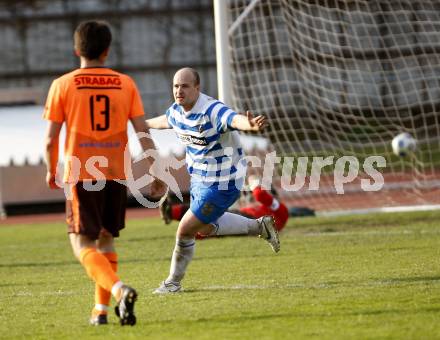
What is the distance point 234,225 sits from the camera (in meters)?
7.51

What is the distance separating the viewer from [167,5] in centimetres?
2881

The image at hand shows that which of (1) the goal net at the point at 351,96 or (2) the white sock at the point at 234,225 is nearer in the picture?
(2) the white sock at the point at 234,225

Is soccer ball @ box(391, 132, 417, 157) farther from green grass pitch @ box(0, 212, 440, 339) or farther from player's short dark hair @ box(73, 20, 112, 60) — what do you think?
player's short dark hair @ box(73, 20, 112, 60)

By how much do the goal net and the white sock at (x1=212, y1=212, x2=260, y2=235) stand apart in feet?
→ 15.2

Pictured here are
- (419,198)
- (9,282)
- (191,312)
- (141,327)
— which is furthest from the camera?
(419,198)

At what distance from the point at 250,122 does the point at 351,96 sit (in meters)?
15.3

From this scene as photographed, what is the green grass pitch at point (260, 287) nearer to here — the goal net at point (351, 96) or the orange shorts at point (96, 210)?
the orange shorts at point (96, 210)

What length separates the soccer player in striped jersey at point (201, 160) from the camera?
6910 mm

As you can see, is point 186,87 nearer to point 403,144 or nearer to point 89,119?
point 89,119

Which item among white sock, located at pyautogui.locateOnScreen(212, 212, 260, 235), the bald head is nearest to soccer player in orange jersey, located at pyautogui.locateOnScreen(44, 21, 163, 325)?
the bald head

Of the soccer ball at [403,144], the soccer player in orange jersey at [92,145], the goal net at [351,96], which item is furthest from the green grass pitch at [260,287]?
the goal net at [351,96]

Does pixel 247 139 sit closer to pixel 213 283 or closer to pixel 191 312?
pixel 213 283

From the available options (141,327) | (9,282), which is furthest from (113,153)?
(9,282)

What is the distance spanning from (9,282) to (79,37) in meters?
3.11
